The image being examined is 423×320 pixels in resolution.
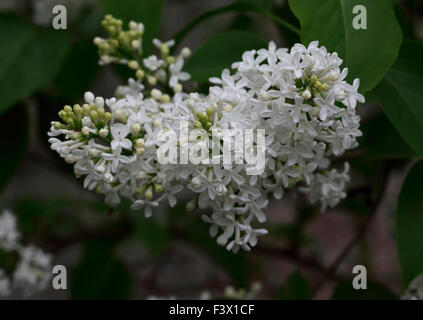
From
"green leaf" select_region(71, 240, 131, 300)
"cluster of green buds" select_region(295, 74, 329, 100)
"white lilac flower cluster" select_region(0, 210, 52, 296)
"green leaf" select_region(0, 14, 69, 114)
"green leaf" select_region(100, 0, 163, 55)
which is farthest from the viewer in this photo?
"green leaf" select_region(71, 240, 131, 300)

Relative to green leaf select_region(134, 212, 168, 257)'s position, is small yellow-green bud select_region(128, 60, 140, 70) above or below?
above

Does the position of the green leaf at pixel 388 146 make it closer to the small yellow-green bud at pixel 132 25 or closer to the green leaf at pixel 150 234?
the small yellow-green bud at pixel 132 25

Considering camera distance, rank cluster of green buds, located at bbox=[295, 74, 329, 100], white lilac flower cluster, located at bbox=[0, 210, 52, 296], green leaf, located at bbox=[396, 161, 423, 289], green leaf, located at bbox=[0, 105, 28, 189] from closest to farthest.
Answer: cluster of green buds, located at bbox=[295, 74, 329, 100] → green leaf, located at bbox=[396, 161, 423, 289] → white lilac flower cluster, located at bbox=[0, 210, 52, 296] → green leaf, located at bbox=[0, 105, 28, 189]

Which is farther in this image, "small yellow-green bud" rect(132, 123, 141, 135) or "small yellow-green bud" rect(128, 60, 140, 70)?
"small yellow-green bud" rect(128, 60, 140, 70)

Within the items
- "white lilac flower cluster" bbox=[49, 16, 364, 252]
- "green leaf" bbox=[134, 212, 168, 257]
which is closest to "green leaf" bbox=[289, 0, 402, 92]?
"white lilac flower cluster" bbox=[49, 16, 364, 252]

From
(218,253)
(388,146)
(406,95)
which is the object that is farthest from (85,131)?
(218,253)

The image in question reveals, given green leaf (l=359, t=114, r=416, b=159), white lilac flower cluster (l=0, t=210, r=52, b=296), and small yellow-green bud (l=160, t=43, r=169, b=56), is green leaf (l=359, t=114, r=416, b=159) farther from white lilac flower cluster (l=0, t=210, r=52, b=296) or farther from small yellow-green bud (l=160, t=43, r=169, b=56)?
white lilac flower cluster (l=0, t=210, r=52, b=296)

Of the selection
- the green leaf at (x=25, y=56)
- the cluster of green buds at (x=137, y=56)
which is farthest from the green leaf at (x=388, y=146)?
the green leaf at (x=25, y=56)

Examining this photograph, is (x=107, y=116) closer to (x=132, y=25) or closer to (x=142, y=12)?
(x=132, y=25)

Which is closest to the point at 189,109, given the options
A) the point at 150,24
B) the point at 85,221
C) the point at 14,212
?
the point at 150,24
